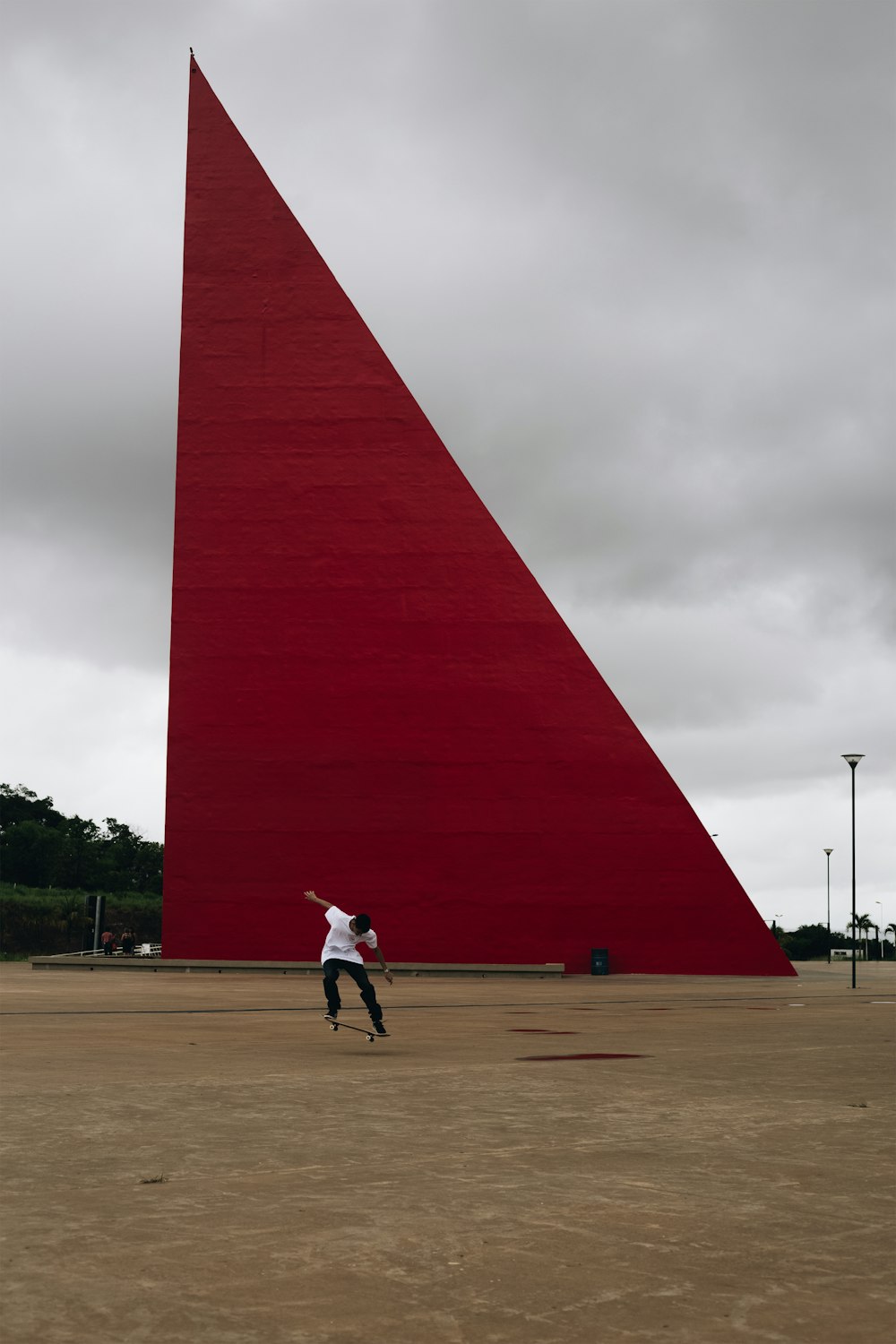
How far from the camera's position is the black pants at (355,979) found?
11406mm

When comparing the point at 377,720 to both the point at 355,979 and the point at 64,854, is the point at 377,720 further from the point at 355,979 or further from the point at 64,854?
the point at 64,854

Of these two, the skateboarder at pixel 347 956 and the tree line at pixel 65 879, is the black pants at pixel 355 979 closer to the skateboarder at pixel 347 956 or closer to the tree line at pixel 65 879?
the skateboarder at pixel 347 956

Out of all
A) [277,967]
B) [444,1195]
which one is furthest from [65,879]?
[444,1195]

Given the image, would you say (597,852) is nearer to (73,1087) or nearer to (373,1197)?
(73,1087)

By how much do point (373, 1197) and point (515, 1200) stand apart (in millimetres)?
492

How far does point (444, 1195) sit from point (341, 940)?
724 cm

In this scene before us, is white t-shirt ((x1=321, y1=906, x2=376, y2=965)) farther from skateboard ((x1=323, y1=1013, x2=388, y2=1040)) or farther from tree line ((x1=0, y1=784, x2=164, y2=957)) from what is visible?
tree line ((x1=0, y1=784, x2=164, y2=957))

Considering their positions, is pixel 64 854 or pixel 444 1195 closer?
pixel 444 1195

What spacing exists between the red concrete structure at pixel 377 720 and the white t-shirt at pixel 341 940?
52.7 ft

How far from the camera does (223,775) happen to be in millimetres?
28500

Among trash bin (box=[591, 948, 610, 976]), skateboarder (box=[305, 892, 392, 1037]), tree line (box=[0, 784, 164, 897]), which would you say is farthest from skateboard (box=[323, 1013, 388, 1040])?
tree line (box=[0, 784, 164, 897])

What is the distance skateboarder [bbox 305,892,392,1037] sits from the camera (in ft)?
37.5

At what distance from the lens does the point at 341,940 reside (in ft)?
38.7

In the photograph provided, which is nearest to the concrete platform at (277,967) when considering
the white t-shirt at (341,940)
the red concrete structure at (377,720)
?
the red concrete structure at (377,720)
